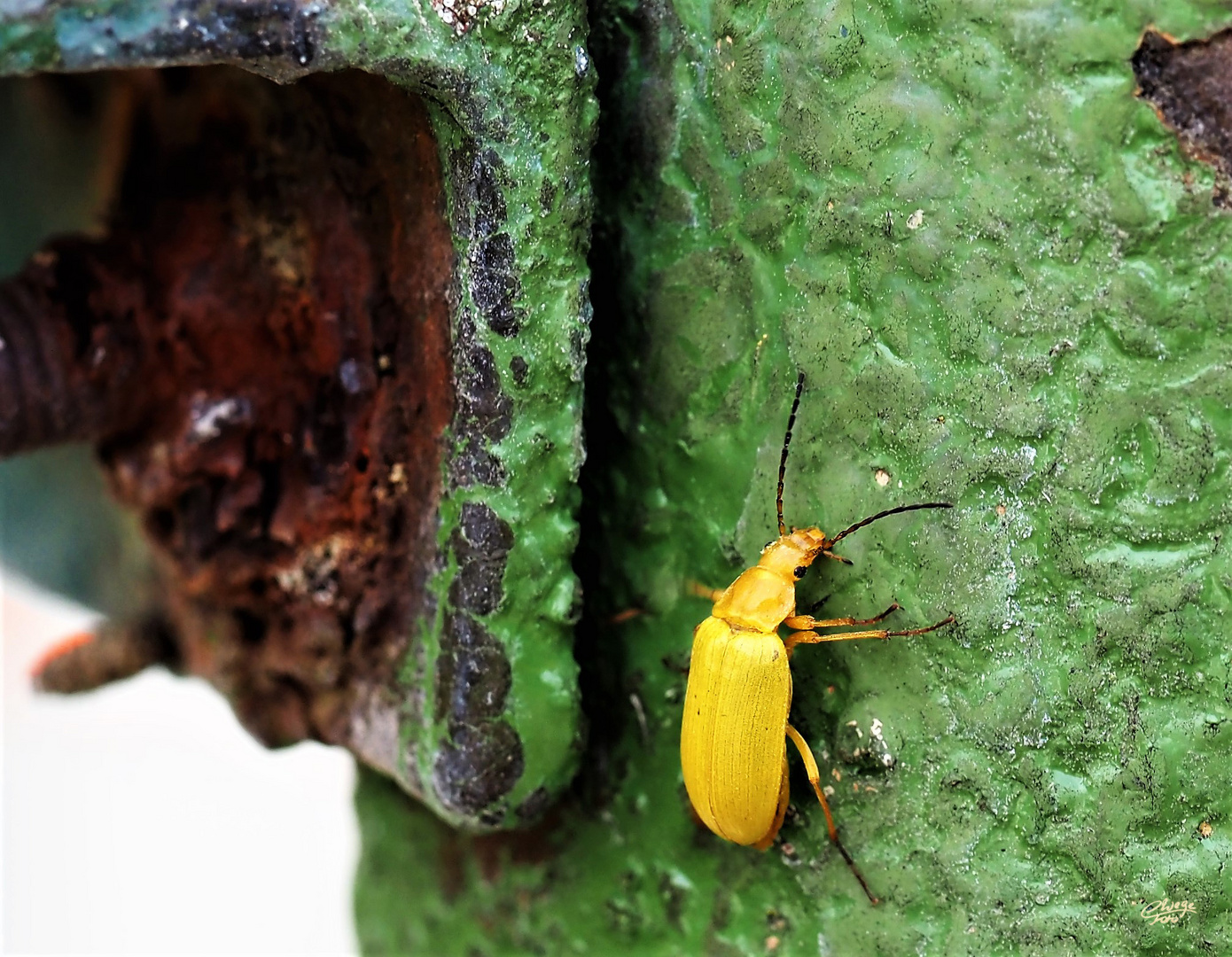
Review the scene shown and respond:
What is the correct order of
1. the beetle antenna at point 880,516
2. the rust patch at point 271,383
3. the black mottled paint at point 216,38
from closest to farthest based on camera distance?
1. the black mottled paint at point 216,38
2. the beetle antenna at point 880,516
3. the rust patch at point 271,383

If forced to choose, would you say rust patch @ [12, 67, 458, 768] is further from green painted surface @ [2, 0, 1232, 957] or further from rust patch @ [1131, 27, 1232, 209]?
rust patch @ [1131, 27, 1232, 209]

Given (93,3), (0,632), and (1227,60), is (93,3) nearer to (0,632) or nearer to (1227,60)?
(1227,60)

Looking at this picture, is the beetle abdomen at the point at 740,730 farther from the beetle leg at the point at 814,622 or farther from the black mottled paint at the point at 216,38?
the black mottled paint at the point at 216,38

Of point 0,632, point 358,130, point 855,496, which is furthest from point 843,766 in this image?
point 0,632

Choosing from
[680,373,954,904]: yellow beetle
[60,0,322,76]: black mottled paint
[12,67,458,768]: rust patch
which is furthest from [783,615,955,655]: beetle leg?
[60,0,322,76]: black mottled paint

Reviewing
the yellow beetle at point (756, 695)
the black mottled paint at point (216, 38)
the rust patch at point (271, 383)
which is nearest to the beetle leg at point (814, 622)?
the yellow beetle at point (756, 695)
